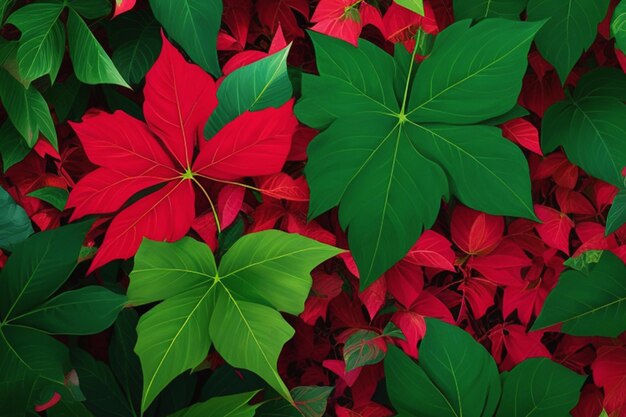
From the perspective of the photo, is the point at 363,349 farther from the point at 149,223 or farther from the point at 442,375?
the point at 149,223

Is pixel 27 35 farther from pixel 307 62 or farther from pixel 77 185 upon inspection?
pixel 307 62

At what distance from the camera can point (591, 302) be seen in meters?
0.79

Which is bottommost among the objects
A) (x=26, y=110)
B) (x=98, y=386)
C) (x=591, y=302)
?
(x=98, y=386)

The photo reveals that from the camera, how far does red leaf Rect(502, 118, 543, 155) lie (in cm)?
76

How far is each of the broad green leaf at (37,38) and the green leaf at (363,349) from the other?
370 millimetres

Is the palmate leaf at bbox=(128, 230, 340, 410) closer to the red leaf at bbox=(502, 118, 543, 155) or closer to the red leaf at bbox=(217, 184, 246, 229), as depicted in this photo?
the red leaf at bbox=(217, 184, 246, 229)

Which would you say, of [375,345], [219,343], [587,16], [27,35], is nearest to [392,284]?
[375,345]

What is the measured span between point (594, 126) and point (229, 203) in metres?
0.36

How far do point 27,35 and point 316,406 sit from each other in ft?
1.45

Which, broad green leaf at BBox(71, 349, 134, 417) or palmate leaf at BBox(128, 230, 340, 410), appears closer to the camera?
palmate leaf at BBox(128, 230, 340, 410)

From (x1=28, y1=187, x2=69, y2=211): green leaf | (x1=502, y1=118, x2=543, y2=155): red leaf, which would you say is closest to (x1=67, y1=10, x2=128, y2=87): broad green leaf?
(x1=28, y1=187, x2=69, y2=211): green leaf

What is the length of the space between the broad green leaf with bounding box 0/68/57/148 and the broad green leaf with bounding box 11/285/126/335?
149mm

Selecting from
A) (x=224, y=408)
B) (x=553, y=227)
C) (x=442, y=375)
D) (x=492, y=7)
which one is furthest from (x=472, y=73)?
(x=224, y=408)

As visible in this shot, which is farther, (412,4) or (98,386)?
(98,386)
